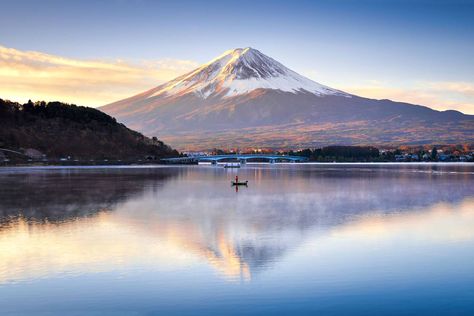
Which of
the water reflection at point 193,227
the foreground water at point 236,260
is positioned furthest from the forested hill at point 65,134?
the foreground water at point 236,260

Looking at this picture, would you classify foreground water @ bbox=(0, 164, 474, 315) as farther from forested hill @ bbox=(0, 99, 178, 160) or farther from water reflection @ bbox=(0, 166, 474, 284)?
forested hill @ bbox=(0, 99, 178, 160)

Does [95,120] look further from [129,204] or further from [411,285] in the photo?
[411,285]

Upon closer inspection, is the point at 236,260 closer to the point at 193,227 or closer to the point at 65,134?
the point at 193,227

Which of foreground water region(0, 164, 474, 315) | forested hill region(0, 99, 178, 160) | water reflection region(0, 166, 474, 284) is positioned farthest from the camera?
forested hill region(0, 99, 178, 160)

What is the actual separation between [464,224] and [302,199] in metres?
11.2

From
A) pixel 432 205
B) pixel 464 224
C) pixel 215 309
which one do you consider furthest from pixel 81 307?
pixel 432 205

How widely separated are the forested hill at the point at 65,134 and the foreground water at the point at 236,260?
84397 mm

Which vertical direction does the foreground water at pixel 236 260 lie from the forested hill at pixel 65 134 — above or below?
below

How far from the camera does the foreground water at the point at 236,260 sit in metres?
10.2

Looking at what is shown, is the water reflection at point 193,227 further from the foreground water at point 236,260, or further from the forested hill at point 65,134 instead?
the forested hill at point 65,134

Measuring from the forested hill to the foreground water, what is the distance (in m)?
84.4

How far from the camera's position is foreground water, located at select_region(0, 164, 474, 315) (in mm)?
10234

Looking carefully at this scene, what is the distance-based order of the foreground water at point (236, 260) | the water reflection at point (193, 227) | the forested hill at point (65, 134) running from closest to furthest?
the foreground water at point (236, 260), the water reflection at point (193, 227), the forested hill at point (65, 134)

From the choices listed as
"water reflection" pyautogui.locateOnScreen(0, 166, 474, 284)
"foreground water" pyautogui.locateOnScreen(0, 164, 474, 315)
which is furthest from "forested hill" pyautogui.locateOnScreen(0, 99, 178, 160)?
"foreground water" pyautogui.locateOnScreen(0, 164, 474, 315)
